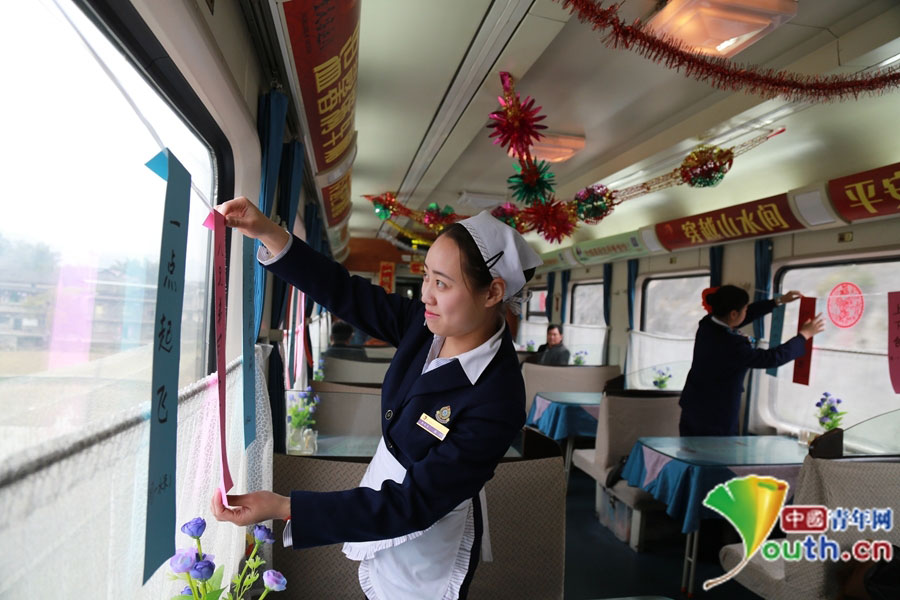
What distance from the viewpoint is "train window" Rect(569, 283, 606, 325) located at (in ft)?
33.0

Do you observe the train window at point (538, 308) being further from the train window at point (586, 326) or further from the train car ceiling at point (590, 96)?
the train car ceiling at point (590, 96)

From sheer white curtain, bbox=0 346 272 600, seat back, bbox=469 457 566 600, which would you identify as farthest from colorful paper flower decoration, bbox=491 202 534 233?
sheer white curtain, bbox=0 346 272 600

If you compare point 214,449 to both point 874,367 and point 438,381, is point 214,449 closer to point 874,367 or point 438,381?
point 438,381

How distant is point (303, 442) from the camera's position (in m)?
2.95

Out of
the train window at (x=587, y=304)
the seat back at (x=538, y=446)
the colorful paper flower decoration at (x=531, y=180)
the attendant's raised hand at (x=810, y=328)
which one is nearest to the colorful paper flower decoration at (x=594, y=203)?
the colorful paper flower decoration at (x=531, y=180)

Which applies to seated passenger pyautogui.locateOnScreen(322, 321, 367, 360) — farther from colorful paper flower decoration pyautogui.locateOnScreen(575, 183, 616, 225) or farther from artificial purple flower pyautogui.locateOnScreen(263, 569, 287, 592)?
artificial purple flower pyautogui.locateOnScreen(263, 569, 287, 592)

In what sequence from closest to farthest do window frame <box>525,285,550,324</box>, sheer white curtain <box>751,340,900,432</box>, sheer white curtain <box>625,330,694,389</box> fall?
sheer white curtain <box>751,340,900,432</box>, sheer white curtain <box>625,330,694,389</box>, window frame <box>525,285,550,324</box>

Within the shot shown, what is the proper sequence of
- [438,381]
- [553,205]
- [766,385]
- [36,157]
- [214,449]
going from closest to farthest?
[36,157] < [438,381] < [214,449] < [553,205] < [766,385]

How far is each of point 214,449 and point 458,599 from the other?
764mm

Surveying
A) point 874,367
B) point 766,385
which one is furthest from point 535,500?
point 766,385

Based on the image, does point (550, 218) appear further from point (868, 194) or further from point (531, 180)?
point (868, 194)

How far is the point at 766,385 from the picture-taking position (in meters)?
5.70

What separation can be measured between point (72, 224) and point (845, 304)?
5760 mm

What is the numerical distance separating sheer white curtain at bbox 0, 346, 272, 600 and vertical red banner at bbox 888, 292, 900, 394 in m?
4.51
